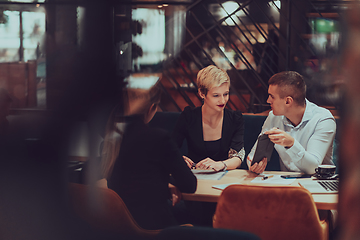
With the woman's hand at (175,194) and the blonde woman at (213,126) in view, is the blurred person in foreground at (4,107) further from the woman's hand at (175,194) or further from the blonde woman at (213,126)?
the blonde woman at (213,126)

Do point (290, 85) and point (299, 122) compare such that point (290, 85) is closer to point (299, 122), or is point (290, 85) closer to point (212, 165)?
point (299, 122)

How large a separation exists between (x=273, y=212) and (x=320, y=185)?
447 millimetres

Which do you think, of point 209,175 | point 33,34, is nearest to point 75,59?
point 33,34

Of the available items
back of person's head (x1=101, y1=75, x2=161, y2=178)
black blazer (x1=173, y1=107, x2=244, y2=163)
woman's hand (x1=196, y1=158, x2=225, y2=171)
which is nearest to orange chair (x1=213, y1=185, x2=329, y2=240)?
back of person's head (x1=101, y1=75, x2=161, y2=178)

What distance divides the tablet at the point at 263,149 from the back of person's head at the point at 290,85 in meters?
0.38

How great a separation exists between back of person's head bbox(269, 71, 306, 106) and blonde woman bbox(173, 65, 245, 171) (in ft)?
0.93

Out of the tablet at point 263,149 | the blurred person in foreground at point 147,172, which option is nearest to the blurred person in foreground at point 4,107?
the blurred person in foreground at point 147,172

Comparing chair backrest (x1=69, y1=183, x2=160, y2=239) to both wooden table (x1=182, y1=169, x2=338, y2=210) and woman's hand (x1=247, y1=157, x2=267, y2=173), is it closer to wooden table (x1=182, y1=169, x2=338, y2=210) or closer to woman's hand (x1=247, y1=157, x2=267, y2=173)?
wooden table (x1=182, y1=169, x2=338, y2=210)

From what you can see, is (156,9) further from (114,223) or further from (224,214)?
(224,214)

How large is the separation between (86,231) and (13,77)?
0.34m

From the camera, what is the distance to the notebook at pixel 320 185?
1.25 meters

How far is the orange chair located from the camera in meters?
0.97

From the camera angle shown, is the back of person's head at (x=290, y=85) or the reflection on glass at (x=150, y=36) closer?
the reflection on glass at (x=150, y=36)

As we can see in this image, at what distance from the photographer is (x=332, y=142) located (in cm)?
171
